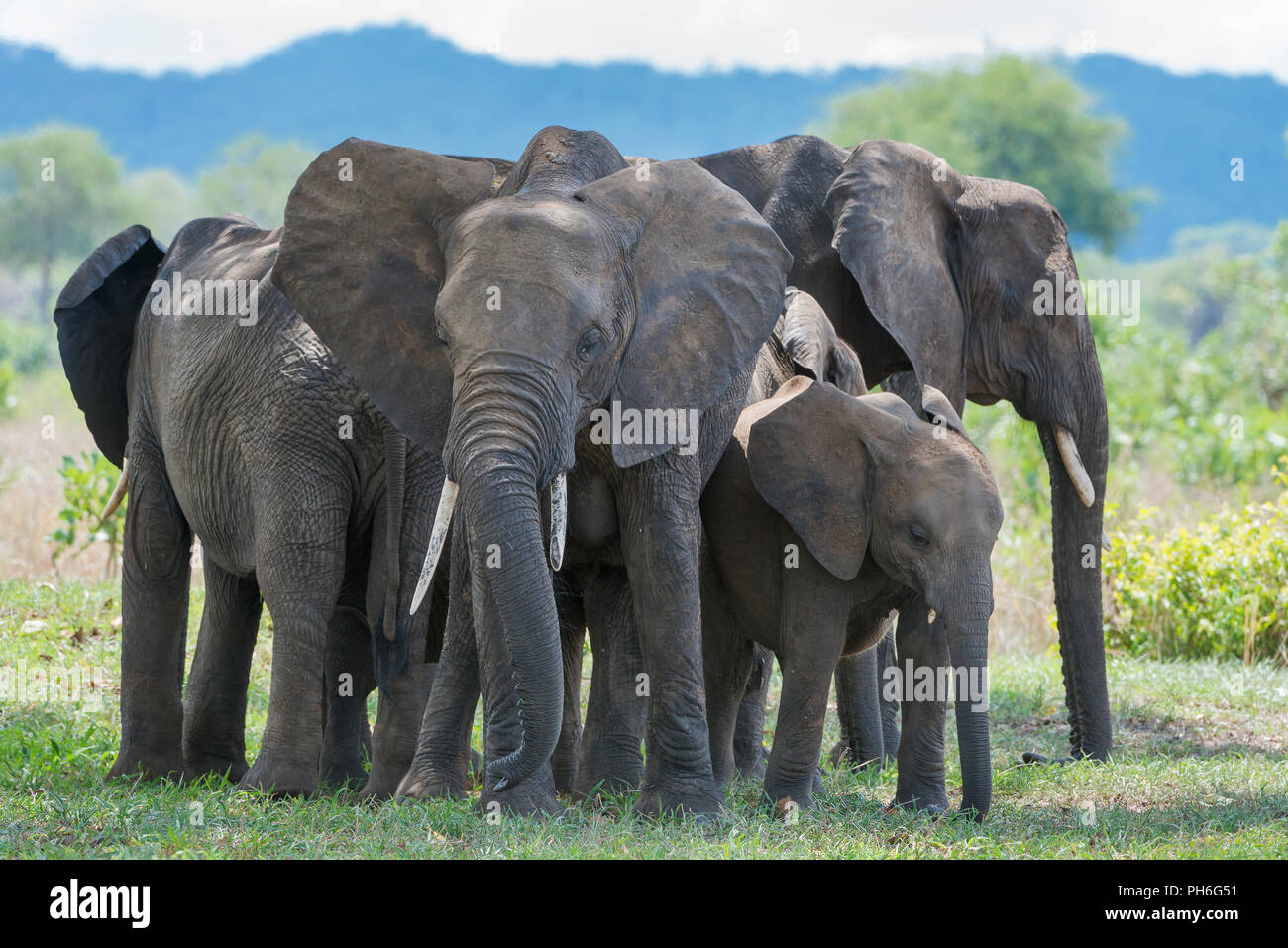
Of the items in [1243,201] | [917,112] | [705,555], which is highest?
[1243,201]

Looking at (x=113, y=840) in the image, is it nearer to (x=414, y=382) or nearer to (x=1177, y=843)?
(x=414, y=382)

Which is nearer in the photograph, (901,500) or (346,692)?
(901,500)

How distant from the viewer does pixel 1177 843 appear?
5691 millimetres

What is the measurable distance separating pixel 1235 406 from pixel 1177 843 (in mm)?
15682

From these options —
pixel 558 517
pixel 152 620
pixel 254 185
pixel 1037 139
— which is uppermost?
pixel 254 185

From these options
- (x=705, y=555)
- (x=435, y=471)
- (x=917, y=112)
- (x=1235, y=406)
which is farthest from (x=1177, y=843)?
(x=917, y=112)

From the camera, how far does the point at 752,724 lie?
292 inches

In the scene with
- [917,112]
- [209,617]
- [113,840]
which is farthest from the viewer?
[917,112]

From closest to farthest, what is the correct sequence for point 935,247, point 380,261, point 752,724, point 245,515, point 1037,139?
point 380,261
point 245,515
point 752,724
point 935,247
point 1037,139

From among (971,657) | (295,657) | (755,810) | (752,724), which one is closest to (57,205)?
(752,724)

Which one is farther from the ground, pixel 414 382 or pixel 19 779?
pixel 414 382

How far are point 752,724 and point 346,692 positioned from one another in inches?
68.2

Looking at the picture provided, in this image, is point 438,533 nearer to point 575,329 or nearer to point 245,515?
point 575,329

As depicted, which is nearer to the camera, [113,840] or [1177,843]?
[113,840]
